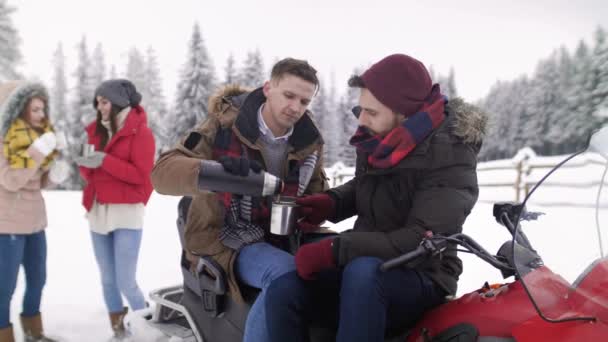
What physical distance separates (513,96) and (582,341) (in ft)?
191

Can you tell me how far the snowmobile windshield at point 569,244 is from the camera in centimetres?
126

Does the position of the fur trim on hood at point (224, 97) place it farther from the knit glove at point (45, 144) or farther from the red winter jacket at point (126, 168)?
the knit glove at point (45, 144)

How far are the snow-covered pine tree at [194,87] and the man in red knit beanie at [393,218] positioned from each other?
87.2ft

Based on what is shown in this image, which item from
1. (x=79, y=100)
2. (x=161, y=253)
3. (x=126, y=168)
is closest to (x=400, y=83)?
(x=126, y=168)

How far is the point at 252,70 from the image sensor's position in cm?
3048

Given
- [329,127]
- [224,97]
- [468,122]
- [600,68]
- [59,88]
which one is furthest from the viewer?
[59,88]

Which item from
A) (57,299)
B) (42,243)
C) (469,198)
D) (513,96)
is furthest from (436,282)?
(513,96)

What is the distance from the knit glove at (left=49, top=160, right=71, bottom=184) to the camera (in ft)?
12.8

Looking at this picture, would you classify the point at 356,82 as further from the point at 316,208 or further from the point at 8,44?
the point at 8,44

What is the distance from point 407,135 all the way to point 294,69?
91cm

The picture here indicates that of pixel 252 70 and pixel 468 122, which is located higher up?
pixel 252 70

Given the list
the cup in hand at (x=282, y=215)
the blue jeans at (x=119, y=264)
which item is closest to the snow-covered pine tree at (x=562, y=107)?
the blue jeans at (x=119, y=264)

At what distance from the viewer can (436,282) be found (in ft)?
5.86

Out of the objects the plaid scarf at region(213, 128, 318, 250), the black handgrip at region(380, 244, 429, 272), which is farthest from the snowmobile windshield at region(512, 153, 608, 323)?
the plaid scarf at region(213, 128, 318, 250)
